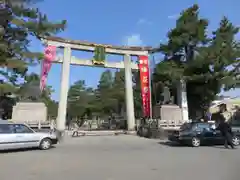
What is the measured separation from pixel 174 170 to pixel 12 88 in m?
16.3

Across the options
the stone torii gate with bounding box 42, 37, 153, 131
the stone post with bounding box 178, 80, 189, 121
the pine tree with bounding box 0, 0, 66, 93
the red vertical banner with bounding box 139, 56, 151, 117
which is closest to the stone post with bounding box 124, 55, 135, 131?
the stone torii gate with bounding box 42, 37, 153, 131

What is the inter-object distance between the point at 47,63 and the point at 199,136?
1810 cm

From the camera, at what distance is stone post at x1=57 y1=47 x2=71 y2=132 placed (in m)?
33.2

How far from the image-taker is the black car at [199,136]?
19.2 metres

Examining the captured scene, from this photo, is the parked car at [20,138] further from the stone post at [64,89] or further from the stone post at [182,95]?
the stone post at [182,95]

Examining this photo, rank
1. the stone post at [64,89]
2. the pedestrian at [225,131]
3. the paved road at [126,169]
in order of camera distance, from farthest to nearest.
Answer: the stone post at [64,89] → the pedestrian at [225,131] → the paved road at [126,169]

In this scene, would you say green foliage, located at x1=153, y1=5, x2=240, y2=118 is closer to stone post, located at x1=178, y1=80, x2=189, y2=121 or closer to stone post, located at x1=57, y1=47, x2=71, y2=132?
stone post, located at x1=178, y1=80, x2=189, y2=121

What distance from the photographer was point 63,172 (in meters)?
10.1

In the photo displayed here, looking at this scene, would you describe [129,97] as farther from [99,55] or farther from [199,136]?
[199,136]

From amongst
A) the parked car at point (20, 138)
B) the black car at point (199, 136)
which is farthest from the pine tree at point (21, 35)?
the black car at point (199, 136)

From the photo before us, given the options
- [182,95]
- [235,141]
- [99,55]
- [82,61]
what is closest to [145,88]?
[182,95]

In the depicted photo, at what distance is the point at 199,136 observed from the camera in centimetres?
1927

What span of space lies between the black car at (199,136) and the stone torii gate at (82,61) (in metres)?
15.4

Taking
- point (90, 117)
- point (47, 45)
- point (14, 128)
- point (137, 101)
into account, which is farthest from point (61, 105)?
point (90, 117)
